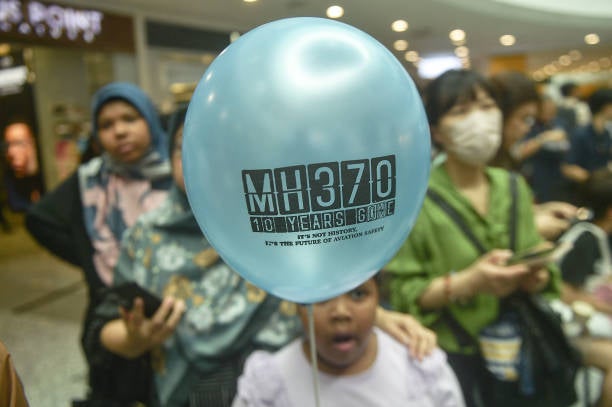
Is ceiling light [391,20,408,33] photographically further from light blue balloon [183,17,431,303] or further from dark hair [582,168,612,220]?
dark hair [582,168,612,220]

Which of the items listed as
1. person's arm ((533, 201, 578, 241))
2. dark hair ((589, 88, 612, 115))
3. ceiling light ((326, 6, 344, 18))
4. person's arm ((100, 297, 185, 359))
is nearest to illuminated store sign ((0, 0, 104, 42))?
person's arm ((100, 297, 185, 359))

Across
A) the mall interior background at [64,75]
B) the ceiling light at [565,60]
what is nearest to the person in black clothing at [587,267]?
the mall interior background at [64,75]

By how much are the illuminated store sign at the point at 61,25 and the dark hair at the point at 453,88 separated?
12.5ft

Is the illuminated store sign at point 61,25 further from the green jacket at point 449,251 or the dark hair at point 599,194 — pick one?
the dark hair at point 599,194

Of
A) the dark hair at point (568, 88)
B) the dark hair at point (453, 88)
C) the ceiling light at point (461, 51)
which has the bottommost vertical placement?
the dark hair at point (453, 88)

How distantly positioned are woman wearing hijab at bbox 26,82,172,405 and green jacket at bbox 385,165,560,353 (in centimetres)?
90

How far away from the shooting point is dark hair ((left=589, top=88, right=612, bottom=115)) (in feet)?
10.8

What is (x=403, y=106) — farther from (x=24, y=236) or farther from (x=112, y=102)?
(x=24, y=236)

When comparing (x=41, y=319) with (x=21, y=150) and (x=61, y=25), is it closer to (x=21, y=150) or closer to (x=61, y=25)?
(x=61, y=25)

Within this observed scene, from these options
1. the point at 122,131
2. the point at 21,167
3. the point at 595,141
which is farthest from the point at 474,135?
the point at 21,167

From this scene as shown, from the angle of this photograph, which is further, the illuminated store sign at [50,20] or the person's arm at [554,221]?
the illuminated store sign at [50,20]

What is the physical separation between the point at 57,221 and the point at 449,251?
1.39 metres

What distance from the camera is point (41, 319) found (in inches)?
84.2

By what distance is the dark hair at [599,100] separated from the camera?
10.8ft
